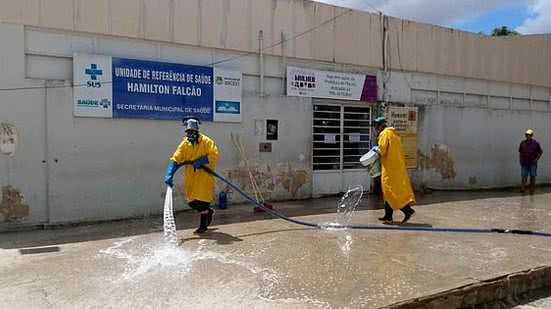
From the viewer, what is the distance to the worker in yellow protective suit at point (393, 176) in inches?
317

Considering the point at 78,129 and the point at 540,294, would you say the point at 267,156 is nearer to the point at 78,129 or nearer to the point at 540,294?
the point at 78,129

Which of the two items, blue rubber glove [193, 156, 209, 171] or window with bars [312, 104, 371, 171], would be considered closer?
blue rubber glove [193, 156, 209, 171]

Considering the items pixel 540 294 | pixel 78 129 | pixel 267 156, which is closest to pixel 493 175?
pixel 267 156

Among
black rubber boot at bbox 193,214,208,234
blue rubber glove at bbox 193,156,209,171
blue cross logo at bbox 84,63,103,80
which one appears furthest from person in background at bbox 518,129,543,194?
blue cross logo at bbox 84,63,103,80

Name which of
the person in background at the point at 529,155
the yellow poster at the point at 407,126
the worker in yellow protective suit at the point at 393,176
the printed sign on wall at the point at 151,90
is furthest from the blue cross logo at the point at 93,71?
the person in background at the point at 529,155

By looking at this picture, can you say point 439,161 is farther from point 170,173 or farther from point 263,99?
point 170,173

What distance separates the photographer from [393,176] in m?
8.12

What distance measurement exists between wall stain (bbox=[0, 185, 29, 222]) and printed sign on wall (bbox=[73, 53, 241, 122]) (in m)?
1.46

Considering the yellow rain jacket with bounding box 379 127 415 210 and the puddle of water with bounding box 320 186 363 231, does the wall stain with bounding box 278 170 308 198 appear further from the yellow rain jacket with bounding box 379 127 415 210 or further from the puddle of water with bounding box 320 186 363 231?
the yellow rain jacket with bounding box 379 127 415 210

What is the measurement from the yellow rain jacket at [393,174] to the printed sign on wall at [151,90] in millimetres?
3079

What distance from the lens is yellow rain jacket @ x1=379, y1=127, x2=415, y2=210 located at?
8.06 meters

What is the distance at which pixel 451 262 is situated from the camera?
581 cm

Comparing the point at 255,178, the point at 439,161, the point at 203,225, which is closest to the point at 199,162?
the point at 203,225

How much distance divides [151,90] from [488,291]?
6121 millimetres
